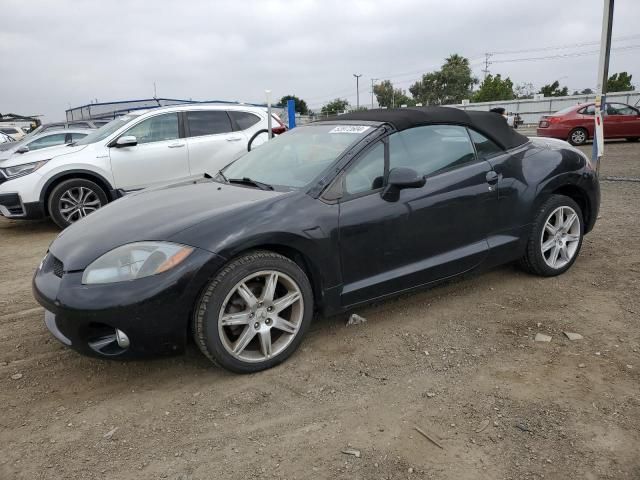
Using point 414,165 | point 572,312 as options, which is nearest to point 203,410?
point 414,165

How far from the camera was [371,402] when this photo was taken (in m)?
2.64

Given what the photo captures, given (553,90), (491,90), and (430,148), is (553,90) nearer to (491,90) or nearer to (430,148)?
(491,90)

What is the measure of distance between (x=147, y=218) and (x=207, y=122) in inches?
195

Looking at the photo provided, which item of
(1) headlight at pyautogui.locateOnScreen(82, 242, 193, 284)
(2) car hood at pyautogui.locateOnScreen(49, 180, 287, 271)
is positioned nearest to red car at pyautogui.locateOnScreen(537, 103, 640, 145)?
(2) car hood at pyautogui.locateOnScreen(49, 180, 287, 271)

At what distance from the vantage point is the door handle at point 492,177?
12.2 feet

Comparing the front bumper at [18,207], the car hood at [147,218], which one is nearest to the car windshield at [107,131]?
the front bumper at [18,207]

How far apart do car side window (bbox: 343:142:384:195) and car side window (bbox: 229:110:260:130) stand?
4.96 meters

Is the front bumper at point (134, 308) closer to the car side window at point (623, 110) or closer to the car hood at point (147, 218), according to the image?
the car hood at point (147, 218)

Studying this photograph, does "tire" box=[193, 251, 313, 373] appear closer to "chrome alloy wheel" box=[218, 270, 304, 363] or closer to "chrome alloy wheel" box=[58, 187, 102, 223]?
"chrome alloy wheel" box=[218, 270, 304, 363]

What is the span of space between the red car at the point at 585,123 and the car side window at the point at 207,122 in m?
11.8

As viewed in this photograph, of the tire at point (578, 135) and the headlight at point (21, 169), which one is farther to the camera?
the tire at point (578, 135)

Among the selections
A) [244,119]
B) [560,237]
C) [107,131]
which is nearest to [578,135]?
[244,119]

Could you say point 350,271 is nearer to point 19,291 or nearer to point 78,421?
point 78,421

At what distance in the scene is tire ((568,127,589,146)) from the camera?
50.9 feet
